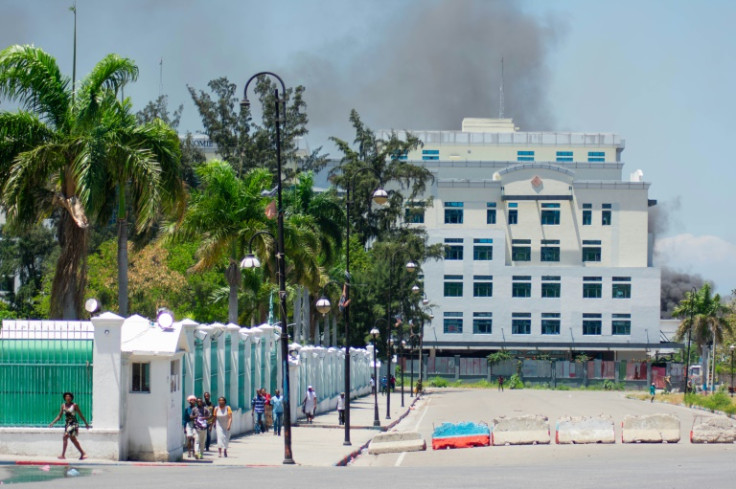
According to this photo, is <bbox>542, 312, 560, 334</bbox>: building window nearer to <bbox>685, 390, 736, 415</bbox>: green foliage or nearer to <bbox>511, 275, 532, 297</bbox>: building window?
<bbox>511, 275, 532, 297</bbox>: building window

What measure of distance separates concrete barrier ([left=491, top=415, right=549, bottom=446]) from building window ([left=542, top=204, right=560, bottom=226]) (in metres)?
84.2

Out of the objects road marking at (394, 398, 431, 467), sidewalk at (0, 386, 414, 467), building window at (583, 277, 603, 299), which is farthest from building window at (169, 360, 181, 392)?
building window at (583, 277, 603, 299)

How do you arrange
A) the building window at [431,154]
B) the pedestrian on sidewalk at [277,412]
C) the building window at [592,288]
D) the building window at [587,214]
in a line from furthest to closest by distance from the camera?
the building window at [431,154], the building window at [587,214], the building window at [592,288], the pedestrian on sidewalk at [277,412]

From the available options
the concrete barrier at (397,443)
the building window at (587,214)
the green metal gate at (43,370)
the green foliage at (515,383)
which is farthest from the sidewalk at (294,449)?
the building window at (587,214)

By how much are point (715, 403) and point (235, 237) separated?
32625 mm

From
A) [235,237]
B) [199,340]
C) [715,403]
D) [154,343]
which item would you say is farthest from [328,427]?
[715,403]

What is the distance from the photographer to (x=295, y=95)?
278 feet

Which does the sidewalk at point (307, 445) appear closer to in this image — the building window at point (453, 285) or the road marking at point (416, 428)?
the road marking at point (416, 428)

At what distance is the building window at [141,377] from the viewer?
83.6 feet

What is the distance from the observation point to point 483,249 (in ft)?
369

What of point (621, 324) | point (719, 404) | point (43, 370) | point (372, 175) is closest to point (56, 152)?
point (43, 370)

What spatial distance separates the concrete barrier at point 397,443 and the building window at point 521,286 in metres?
81.1

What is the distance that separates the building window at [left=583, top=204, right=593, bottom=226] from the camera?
4609 inches

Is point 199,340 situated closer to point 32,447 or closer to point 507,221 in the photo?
point 32,447
